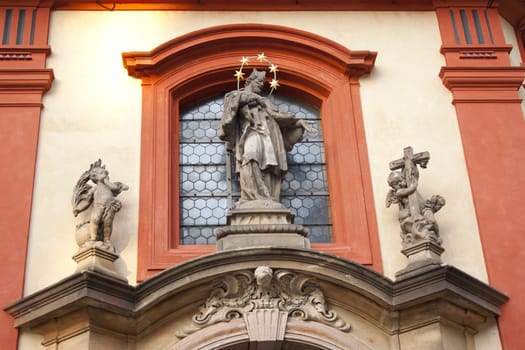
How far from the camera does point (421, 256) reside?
9266 mm

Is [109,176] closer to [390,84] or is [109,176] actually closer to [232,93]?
[232,93]

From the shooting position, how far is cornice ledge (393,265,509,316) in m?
8.88

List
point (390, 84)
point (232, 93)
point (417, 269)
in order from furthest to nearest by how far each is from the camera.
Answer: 1. point (390, 84)
2. point (232, 93)
3. point (417, 269)

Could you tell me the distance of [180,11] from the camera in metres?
11.5

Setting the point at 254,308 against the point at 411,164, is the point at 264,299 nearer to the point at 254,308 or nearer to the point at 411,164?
the point at 254,308

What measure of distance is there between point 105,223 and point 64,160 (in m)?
1.16

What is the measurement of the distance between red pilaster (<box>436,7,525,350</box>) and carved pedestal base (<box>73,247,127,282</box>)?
3778 millimetres

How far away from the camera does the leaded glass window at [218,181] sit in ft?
33.9

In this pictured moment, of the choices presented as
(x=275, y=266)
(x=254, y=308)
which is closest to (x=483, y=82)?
(x=275, y=266)

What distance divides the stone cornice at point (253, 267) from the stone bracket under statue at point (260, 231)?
0.22 meters

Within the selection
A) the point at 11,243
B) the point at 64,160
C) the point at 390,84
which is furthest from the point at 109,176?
the point at 390,84

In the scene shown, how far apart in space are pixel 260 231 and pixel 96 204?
166 centimetres

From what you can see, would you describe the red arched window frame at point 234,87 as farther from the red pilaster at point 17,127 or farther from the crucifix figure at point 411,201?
the red pilaster at point 17,127

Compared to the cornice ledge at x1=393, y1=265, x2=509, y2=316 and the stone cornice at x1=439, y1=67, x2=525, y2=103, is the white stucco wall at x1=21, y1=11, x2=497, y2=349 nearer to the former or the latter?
the stone cornice at x1=439, y1=67, x2=525, y2=103
